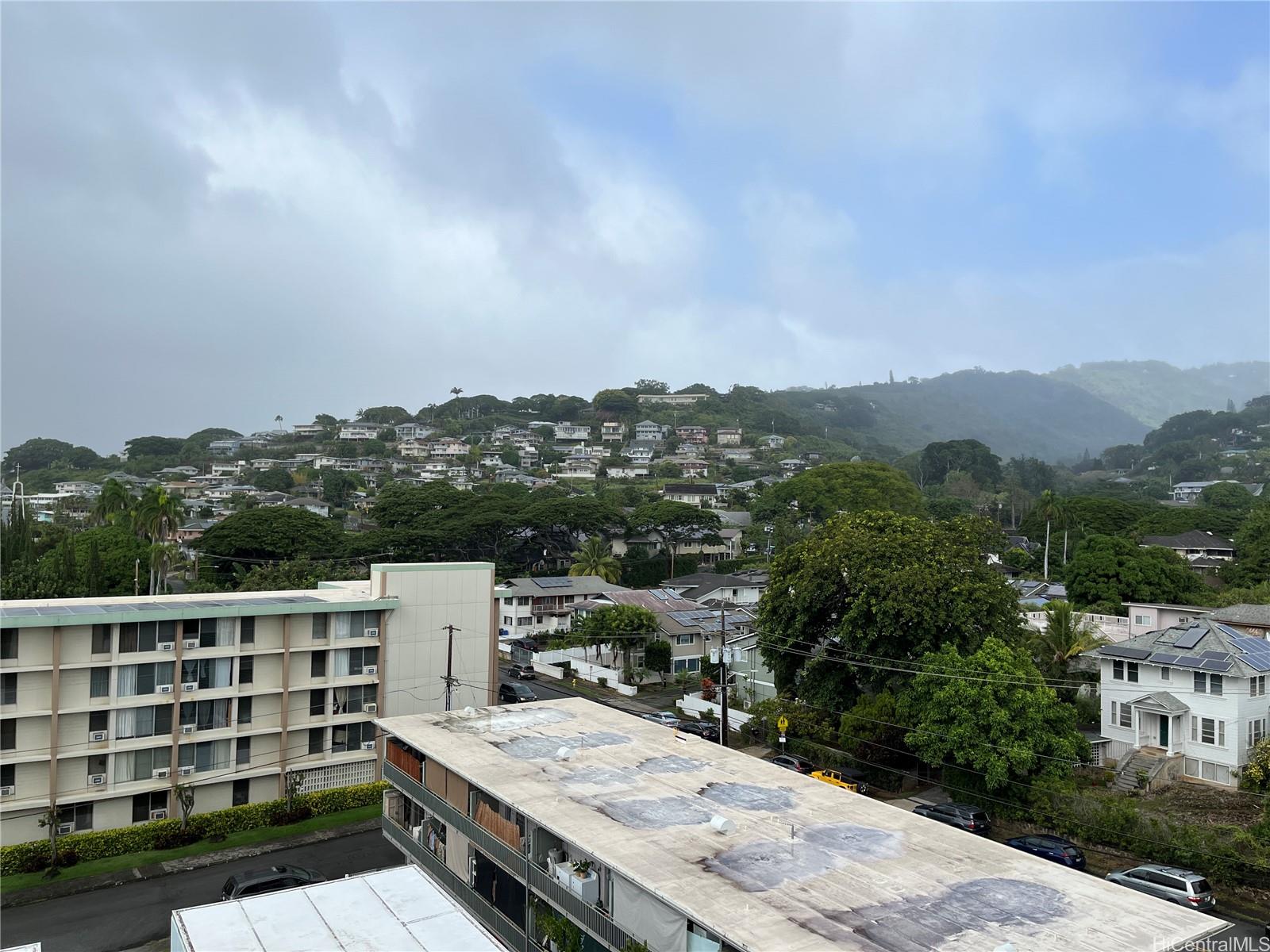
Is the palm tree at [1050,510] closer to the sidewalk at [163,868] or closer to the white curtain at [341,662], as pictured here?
the white curtain at [341,662]

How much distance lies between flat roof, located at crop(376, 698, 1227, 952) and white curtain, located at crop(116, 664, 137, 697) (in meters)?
12.4

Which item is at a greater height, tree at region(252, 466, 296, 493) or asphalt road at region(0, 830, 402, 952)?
tree at region(252, 466, 296, 493)

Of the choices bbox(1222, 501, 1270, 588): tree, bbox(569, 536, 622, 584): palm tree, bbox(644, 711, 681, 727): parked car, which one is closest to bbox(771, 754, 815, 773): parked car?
bbox(644, 711, 681, 727): parked car

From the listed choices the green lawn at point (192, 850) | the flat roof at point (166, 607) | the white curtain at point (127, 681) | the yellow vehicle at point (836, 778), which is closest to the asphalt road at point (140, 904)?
the green lawn at point (192, 850)

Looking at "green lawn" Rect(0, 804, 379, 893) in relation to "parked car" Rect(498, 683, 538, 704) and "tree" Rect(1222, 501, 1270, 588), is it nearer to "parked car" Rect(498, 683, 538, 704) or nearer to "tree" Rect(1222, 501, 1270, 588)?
"parked car" Rect(498, 683, 538, 704)

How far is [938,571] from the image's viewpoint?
36188mm

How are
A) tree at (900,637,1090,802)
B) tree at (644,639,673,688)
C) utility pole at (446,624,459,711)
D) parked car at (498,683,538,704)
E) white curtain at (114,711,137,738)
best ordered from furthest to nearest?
1. tree at (644,639,673,688)
2. parked car at (498,683,538,704)
3. utility pole at (446,624,459,711)
4. white curtain at (114,711,137,738)
5. tree at (900,637,1090,802)

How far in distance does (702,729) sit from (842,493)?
73.6m

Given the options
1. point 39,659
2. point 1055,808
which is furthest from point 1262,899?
point 39,659

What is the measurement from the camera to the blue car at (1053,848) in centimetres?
2500

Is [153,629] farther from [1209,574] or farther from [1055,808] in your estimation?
[1209,574]

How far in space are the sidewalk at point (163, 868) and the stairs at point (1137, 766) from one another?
29490 mm

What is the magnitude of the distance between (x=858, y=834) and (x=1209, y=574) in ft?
239

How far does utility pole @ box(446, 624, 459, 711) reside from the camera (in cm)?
3450
